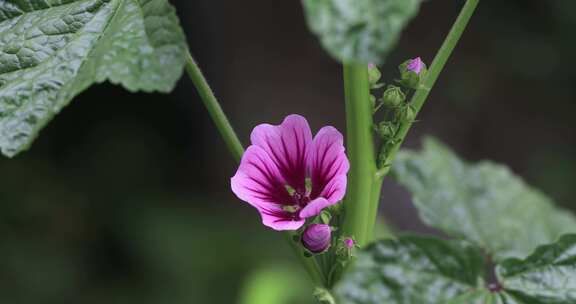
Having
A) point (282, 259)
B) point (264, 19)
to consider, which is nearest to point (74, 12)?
point (282, 259)

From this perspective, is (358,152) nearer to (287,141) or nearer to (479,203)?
(287,141)

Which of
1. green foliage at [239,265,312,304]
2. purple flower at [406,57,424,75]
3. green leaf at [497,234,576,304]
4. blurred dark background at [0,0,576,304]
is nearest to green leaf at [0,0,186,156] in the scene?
purple flower at [406,57,424,75]

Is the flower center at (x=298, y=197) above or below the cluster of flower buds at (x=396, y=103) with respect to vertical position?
below

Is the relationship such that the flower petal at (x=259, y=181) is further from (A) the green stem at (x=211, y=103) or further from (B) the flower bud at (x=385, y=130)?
(B) the flower bud at (x=385, y=130)

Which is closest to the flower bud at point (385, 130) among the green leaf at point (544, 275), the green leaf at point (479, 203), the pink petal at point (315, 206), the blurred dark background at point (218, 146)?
the pink petal at point (315, 206)

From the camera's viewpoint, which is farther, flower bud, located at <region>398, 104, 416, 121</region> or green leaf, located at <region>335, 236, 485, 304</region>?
flower bud, located at <region>398, 104, 416, 121</region>

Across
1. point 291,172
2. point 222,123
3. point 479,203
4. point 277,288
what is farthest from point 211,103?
point 277,288

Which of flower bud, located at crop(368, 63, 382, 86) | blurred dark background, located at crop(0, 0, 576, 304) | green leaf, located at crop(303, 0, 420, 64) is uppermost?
green leaf, located at crop(303, 0, 420, 64)

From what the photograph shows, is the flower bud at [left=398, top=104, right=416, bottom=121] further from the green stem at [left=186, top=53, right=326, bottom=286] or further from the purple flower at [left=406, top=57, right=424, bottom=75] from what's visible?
the green stem at [left=186, top=53, right=326, bottom=286]
